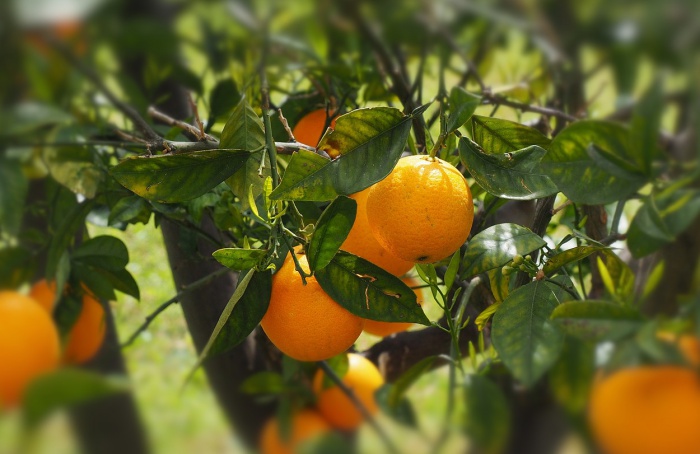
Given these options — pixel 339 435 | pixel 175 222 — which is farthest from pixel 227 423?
pixel 175 222

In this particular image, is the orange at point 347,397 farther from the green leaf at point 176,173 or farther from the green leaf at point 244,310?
the green leaf at point 176,173

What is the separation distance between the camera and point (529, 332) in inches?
17.6

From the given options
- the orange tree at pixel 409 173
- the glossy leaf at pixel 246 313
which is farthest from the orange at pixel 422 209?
the glossy leaf at pixel 246 313

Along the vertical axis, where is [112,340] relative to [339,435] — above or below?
below

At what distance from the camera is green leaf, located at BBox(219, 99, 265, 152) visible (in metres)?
0.56

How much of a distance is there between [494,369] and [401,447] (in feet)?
0.58

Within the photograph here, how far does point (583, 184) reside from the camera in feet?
1.32

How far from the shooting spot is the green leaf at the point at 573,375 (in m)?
0.33

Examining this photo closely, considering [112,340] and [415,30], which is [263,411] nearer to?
[112,340]

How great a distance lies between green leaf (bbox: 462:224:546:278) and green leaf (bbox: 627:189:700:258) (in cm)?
17

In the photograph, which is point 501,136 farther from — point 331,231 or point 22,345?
point 22,345

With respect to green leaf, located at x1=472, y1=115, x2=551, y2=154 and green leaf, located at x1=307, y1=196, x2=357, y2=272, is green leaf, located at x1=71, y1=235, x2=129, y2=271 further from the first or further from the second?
green leaf, located at x1=472, y1=115, x2=551, y2=154

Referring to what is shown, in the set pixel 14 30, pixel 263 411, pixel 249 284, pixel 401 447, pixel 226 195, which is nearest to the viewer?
pixel 14 30

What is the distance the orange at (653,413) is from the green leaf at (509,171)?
0.24 m
